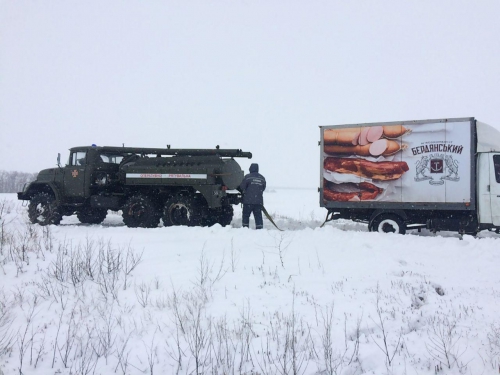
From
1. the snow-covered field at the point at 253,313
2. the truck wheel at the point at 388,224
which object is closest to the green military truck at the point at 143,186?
the snow-covered field at the point at 253,313

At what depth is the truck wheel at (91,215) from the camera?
45.8 ft

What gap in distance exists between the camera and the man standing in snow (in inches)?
446

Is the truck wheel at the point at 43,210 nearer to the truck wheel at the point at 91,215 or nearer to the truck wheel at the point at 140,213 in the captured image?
the truck wheel at the point at 91,215

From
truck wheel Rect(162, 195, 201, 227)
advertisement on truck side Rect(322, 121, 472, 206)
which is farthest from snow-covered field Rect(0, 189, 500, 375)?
truck wheel Rect(162, 195, 201, 227)

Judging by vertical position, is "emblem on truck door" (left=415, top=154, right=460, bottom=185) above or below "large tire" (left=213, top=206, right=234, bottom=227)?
above

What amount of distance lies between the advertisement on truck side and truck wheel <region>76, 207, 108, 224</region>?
8316 mm

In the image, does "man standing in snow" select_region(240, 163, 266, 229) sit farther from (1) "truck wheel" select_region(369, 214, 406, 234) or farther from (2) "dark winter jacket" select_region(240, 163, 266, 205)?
(1) "truck wheel" select_region(369, 214, 406, 234)

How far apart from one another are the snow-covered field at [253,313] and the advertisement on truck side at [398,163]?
8.18ft

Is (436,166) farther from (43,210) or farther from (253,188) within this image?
(43,210)

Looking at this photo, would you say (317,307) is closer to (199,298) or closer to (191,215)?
(199,298)

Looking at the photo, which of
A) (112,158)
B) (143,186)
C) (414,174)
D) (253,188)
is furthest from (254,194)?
(112,158)

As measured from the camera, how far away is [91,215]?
46.9 ft

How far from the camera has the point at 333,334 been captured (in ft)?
14.1

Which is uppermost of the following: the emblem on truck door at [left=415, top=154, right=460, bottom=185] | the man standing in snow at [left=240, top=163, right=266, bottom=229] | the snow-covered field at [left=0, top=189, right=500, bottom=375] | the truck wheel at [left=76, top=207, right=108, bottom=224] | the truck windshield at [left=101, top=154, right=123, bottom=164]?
the truck windshield at [left=101, top=154, right=123, bottom=164]
